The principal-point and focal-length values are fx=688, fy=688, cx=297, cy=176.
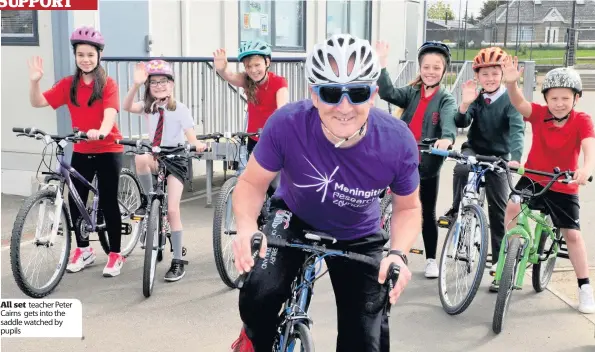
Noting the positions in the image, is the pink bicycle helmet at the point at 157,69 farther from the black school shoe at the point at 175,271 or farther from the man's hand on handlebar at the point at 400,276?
the man's hand on handlebar at the point at 400,276

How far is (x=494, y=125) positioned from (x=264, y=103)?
7.15 feet

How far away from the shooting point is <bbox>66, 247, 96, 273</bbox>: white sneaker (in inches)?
248

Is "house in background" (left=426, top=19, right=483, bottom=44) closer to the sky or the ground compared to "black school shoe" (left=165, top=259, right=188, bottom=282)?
closer to the sky

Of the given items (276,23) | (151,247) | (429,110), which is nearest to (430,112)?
(429,110)

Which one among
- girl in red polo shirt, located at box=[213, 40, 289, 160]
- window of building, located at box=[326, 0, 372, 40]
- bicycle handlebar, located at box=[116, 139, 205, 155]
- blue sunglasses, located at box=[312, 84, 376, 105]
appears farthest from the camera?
window of building, located at box=[326, 0, 372, 40]

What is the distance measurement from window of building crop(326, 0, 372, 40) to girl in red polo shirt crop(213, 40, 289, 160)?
1002 cm

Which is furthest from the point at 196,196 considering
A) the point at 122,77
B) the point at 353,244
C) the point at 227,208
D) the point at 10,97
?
the point at 353,244

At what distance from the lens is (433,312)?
5410 millimetres

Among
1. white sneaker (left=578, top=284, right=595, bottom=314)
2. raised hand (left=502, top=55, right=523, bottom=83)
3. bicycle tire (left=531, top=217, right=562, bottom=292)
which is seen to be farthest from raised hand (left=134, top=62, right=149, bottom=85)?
white sneaker (left=578, top=284, right=595, bottom=314)

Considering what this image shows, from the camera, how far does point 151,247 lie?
18.2 feet

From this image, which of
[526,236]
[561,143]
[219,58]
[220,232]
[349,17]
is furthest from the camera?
[349,17]

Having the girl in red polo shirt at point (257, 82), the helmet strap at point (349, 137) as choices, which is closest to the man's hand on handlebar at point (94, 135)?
the girl in red polo shirt at point (257, 82)

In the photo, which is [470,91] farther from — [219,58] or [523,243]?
[219,58]

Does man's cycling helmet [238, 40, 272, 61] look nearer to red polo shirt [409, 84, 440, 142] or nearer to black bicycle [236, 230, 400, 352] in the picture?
red polo shirt [409, 84, 440, 142]
